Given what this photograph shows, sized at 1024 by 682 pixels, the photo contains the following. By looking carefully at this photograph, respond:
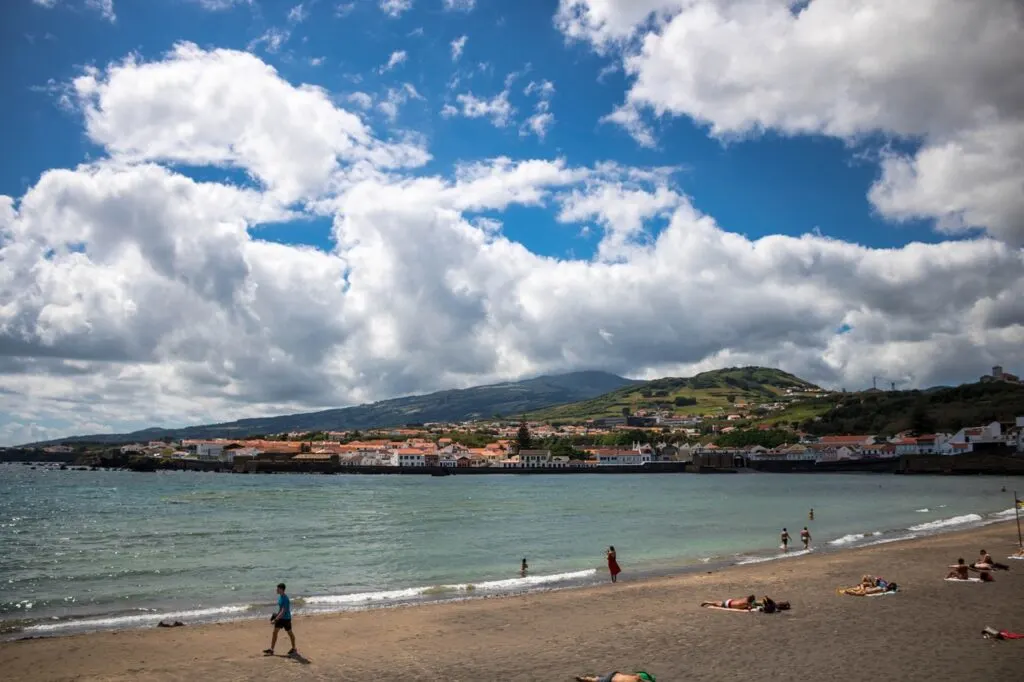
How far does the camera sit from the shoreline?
1755 centimetres

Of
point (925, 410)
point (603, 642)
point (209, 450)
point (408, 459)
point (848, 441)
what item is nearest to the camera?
point (603, 642)

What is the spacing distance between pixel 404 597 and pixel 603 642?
846cm

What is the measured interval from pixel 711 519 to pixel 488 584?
94.9 feet

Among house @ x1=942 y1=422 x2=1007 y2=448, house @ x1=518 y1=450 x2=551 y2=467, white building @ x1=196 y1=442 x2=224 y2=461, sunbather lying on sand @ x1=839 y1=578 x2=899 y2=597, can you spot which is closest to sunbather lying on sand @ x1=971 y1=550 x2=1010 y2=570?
sunbather lying on sand @ x1=839 y1=578 x2=899 y2=597

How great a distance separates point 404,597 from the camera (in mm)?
21344

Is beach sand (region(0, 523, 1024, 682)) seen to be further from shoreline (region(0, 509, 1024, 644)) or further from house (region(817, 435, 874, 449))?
house (region(817, 435, 874, 449))

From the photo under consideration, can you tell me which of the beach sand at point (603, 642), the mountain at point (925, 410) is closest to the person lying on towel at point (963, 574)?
the beach sand at point (603, 642)

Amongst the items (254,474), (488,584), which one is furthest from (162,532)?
(254,474)

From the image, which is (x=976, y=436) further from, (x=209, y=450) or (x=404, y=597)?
(x=209, y=450)

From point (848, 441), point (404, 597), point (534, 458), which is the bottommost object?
point (534, 458)

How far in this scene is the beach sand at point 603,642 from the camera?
41.0ft

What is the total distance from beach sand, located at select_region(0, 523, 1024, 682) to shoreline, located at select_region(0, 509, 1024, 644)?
3.61 feet

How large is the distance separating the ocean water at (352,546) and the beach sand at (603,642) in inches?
120

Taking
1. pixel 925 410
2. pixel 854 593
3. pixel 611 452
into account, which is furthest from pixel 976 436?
pixel 854 593
